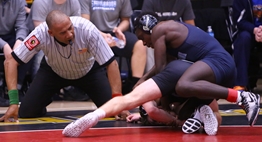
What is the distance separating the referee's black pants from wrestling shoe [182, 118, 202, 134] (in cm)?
137

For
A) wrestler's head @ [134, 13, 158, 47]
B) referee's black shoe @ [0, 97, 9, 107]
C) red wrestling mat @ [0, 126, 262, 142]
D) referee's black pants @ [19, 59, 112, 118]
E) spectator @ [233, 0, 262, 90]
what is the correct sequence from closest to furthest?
1. red wrestling mat @ [0, 126, 262, 142]
2. wrestler's head @ [134, 13, 158, 47]
3. referee's black pants @ [19, 59, 112, 118]
4. referee's black shoe @ [0, 97, 9, 107]
5. spectator @ [233, 0, 262, 90]

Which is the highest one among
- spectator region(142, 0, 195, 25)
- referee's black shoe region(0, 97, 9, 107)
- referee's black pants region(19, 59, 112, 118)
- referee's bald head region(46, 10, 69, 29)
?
referee's bald head region(46, 10, 69, 29)

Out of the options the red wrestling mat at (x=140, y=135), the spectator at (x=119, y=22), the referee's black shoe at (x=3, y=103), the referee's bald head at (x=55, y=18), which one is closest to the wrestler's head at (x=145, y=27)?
the referee's bald head at (x=55, y=18)

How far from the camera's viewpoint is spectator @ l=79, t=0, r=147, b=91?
24.5 ft

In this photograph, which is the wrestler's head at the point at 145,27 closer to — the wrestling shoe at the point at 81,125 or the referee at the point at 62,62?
the referee at the point at 62,62

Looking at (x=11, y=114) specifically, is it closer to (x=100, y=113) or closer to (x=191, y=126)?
(x=100, y=113)

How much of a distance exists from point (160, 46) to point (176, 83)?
32 centimetres

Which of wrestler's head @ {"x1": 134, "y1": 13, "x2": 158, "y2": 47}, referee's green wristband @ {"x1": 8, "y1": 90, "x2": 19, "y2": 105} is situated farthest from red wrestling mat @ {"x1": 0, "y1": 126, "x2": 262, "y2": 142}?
wrestler's head @ {"x1": 134, "y1": 13, "x2": 158, "y2": 47}

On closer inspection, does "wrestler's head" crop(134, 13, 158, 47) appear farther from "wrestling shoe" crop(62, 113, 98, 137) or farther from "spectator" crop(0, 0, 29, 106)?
"spectator" crop(0, 0, 29, 106)

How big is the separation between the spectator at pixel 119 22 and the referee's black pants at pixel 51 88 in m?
1.37

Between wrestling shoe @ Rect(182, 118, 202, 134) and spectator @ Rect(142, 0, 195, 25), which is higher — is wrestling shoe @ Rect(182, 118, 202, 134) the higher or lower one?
the lower one

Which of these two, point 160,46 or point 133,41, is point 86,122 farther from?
point 133,41

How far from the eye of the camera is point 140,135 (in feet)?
15.4

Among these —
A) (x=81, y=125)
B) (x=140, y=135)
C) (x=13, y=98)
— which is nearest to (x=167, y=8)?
(x=13, y=98)
